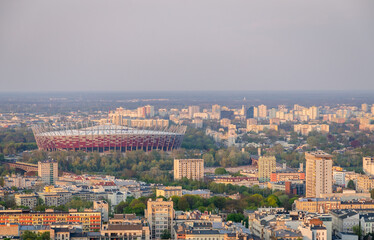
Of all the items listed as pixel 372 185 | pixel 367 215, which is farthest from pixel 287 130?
pixel 367 215

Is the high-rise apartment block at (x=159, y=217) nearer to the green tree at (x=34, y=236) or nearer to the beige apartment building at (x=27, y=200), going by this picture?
the green tree at (x=34, y=236)

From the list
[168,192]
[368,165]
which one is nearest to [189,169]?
[368,165]

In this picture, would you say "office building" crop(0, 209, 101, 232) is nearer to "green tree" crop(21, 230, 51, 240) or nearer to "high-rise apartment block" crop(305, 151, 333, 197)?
"green tree" crop(21, 230, 51, 240)

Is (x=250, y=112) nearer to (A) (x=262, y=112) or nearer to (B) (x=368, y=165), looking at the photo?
(A) (x=262, y=112)

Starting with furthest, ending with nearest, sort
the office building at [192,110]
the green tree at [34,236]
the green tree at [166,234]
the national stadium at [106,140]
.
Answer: the office building at [192,110], the national stadium at [106,140], the green tree at [166,234], the green tree at [34,236]

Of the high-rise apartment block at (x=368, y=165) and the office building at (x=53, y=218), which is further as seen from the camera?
the high-rise apartment block at (x=368, y=165)

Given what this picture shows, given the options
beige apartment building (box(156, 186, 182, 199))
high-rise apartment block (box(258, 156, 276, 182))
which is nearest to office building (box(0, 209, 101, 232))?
beige apartment building (box(156, 186, 182, 199))

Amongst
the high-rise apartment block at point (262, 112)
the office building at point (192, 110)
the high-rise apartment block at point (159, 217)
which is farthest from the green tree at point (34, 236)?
the high-rise apartment block at point (262, 112)
